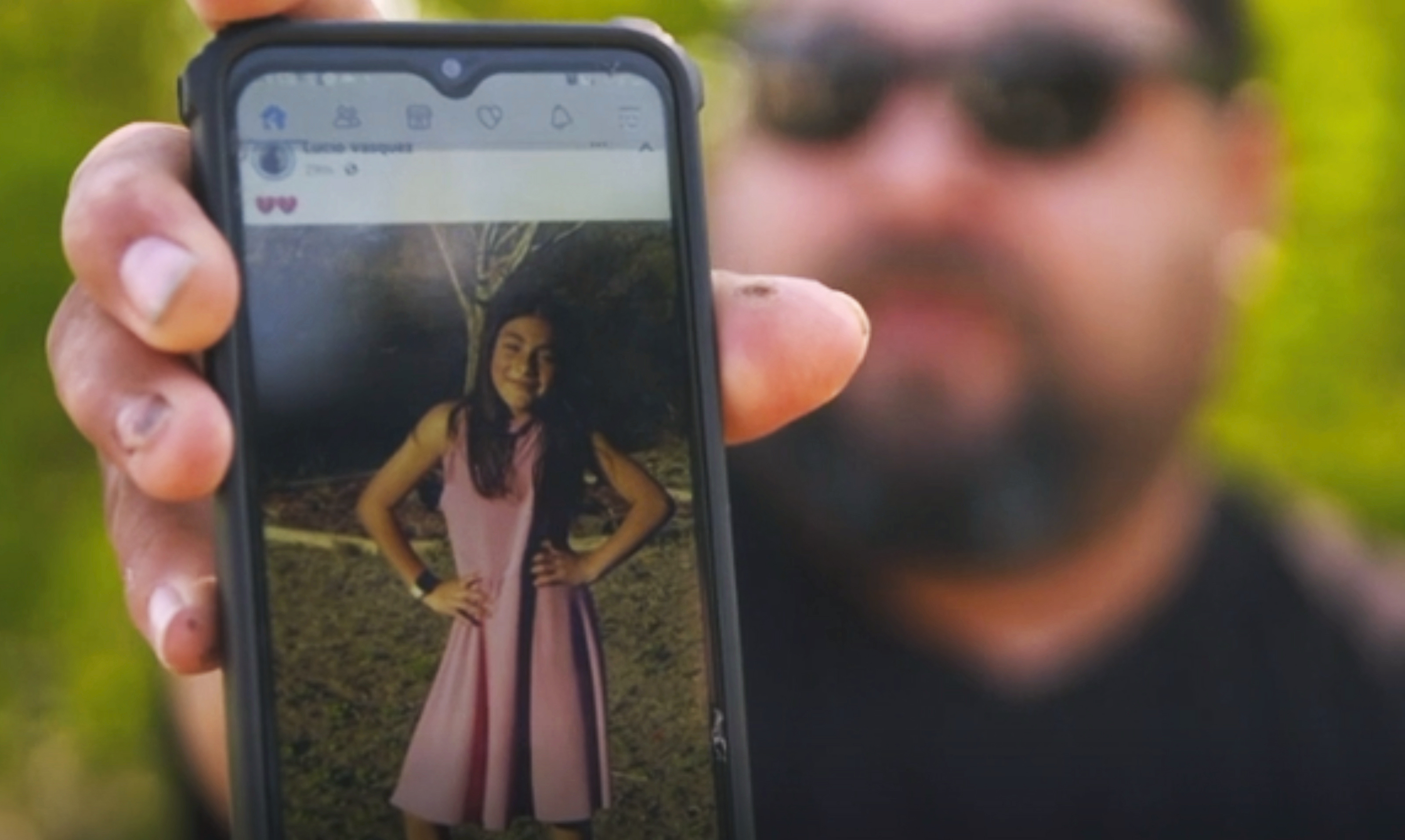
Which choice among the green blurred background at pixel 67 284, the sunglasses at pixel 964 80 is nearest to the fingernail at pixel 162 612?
the sunglasses at pixel 964 80

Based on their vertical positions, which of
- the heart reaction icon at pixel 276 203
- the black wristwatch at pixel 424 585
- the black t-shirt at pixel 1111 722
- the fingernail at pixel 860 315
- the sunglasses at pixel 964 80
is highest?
the sunglasses at pixel 964 80

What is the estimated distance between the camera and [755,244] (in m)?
4.38

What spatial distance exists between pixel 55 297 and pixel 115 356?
4230 mm

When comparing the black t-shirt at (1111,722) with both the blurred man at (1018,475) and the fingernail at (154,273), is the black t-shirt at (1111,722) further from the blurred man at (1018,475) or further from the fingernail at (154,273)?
the fingernail at (154,273)

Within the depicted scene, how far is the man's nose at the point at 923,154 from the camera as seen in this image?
427 cm

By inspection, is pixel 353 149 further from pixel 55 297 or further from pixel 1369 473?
pixel 1369 473

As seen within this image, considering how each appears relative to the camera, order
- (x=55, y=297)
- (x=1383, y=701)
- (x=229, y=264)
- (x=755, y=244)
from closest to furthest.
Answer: (x=229, y=264)
(x=755, y=244)
(x=1383, y=701)
(x=55, y=297)

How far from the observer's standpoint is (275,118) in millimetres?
1321

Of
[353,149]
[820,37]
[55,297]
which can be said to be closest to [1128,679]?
[820,37]

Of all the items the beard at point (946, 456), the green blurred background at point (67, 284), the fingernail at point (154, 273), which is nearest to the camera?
the fingernail at point (154, 273)

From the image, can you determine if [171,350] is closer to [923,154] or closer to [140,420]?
[140,420]

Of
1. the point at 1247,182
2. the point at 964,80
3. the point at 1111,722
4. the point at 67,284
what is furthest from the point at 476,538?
the point at 67,284

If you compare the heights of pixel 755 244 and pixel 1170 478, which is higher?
pixel 755 244

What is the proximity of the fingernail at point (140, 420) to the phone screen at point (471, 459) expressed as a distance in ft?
0.19
